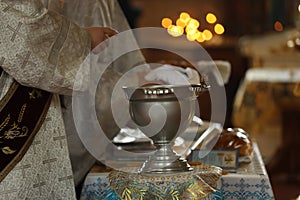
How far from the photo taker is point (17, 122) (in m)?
1.86

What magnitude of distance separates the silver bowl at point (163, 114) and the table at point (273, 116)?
3.35 meters

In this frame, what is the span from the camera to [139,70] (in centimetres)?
227

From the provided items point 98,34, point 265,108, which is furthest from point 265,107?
point 98,34

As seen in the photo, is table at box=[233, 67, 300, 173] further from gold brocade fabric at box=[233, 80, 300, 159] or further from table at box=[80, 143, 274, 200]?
table at box=[80, 143, 274, 200]

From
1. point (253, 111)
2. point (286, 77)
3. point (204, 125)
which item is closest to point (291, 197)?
point (253, 111)

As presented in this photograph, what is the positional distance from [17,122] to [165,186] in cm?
43

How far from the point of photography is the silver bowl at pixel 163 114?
1688mm

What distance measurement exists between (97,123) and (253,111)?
117 inches

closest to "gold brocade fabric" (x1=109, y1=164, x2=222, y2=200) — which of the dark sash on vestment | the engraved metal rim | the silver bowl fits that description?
the silver bowl

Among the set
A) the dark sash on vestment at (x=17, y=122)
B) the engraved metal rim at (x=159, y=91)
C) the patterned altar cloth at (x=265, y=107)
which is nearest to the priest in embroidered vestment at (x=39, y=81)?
the dark sash on vestment at (x=17, y=122)

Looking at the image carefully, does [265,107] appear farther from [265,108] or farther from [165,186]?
[165,186]

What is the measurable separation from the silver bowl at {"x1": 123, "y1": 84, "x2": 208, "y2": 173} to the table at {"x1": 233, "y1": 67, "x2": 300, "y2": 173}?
3348 mm

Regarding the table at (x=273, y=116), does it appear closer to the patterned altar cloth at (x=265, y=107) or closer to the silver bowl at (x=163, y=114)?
the patterned altar cloth at (x=265, y=107)

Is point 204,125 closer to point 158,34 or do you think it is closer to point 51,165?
point 51,165
